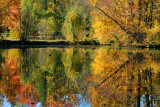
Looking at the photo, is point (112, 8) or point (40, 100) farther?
point (112, 8)

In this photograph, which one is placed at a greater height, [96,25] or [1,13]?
[1,13]

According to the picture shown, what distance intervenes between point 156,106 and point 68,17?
92.7 ft

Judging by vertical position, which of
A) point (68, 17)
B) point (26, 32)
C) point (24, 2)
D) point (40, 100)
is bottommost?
point (40, 100)

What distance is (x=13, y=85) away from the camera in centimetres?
542

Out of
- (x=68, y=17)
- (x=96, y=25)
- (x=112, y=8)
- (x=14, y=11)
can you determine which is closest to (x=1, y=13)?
(x=14, y=11)

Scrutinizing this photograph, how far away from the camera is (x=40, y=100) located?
162 inches

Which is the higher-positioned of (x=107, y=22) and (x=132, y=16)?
(x=132, y=16)

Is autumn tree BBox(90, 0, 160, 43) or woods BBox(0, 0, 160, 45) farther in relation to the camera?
woods BBox(0, 0, 160, 45)

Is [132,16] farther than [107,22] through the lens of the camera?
No

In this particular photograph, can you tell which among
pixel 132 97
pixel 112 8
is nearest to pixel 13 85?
pixel 132 97

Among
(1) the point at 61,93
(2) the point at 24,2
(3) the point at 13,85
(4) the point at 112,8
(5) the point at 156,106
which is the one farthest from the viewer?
(2) the point at 24,2

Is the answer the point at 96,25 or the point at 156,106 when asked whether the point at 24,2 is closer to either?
the point at 96,25

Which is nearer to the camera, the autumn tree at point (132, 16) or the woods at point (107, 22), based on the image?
the autumn tree at point (132, 16)

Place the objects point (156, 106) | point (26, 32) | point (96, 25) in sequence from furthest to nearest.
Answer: point (26, 32) → point (96, 25) → point (156, 106)
